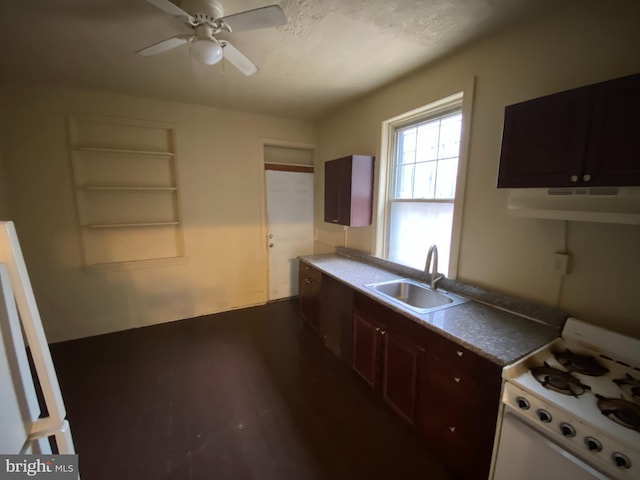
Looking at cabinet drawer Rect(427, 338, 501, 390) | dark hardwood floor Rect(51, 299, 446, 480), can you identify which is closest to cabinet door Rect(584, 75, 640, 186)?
cabinet drawer Rect(427, 338, 501, 390)

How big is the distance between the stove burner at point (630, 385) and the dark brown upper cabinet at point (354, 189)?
6.68 feet

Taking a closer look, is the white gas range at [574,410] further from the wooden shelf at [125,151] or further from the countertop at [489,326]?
the wooden shelf at [125,151]

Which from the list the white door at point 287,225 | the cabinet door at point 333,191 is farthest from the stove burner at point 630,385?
the white door at point 287,225

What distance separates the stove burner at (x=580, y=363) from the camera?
1.15m

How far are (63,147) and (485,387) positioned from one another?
4.01 m

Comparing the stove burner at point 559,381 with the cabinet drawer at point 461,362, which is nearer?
the stove burner at point 559,381

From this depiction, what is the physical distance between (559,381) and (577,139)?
1.06 meters

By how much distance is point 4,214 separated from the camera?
93.9 inches

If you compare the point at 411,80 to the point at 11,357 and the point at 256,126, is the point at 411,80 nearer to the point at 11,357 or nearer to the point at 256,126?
the point at 256,126

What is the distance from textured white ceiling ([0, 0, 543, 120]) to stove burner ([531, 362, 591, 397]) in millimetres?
1889

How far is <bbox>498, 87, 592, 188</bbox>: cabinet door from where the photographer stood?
1148 millimetres

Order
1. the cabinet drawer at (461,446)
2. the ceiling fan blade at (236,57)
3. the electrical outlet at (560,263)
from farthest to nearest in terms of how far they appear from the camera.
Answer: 1. the ceiling fan blade at (236,57)
2. the electrical outlet at (560,263)
3. the cabinet drawer at (461,446)

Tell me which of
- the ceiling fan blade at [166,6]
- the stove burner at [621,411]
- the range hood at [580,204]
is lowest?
the stove burner at [621,411]

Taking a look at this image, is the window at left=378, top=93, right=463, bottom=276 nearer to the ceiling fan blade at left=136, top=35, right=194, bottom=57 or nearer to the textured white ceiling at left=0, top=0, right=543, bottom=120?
the textured white ceiling at left=0, top=0, right=543, bottom=120
